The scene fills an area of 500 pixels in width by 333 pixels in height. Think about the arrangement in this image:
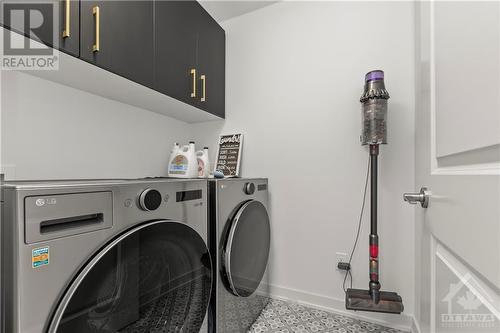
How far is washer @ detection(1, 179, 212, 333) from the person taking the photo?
50 centimetres

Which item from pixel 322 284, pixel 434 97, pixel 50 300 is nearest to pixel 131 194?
pixel 50 300

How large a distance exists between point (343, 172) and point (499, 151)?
3.83 ft

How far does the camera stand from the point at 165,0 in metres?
1.31

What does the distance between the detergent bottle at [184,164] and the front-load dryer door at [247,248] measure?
46 cm

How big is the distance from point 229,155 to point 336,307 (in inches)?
50.7

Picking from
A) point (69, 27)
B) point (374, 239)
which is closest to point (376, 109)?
point (374, 239)

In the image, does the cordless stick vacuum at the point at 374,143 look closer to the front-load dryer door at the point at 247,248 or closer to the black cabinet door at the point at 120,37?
the front-load dryer door at the point at 247,248

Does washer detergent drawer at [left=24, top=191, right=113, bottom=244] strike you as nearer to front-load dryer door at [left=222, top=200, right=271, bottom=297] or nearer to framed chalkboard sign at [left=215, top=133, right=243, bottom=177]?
front-load dryer door at [left=222, top=200, right=271, bottom=297]

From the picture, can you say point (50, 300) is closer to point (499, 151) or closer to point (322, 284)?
point (499, 151)

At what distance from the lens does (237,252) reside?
1.21 meters

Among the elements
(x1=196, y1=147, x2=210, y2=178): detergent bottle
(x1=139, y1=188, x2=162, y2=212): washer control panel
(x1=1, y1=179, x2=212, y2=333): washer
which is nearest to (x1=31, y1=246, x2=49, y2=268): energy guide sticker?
(x1=1, y1=179, x2=212, y2=333): washer

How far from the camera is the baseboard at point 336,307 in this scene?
4.51 ft

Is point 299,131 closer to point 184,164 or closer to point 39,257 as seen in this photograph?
point 184,164

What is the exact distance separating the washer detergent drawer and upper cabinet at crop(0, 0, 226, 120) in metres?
0.64
